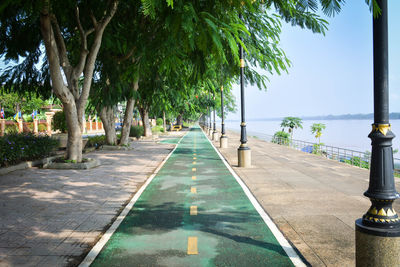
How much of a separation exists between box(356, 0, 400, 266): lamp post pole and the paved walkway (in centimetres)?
407

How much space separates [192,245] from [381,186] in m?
3.04

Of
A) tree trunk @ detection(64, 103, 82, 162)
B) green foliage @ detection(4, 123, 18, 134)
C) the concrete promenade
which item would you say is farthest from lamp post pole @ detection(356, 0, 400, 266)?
green foliage @ detection(4, 123, 18, 134)

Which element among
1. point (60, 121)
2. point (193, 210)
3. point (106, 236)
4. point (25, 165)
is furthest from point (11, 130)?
point (106, 236)

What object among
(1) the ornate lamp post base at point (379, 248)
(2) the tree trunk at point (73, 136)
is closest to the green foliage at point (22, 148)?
(2) the tree trunk at point (73, 136)

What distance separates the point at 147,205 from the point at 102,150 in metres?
15.6

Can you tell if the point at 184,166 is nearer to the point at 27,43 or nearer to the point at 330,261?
the point at 27,43

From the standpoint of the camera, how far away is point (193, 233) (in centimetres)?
586

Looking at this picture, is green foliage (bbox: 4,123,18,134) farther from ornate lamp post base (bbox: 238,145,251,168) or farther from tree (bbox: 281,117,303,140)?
tree (bbox: 281,117,303,140)

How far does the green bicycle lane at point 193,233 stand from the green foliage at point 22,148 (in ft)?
23.5

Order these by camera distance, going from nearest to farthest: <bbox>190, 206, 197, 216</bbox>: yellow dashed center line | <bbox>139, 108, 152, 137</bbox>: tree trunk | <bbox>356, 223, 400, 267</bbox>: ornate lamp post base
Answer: <bbox>356, 223, 400, 267</bbox>: ornate lamp post base → <bbox>190, 206, 197, 216</bbox>: yellow dashed center line → <bbox>139, 108, 152, 137</bbox>: tree trunk

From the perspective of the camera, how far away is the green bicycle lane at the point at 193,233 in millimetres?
4766

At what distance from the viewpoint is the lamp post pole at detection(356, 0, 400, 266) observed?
3662 mm

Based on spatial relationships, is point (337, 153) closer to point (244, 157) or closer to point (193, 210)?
point (244, 157)

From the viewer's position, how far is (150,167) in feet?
47.9
